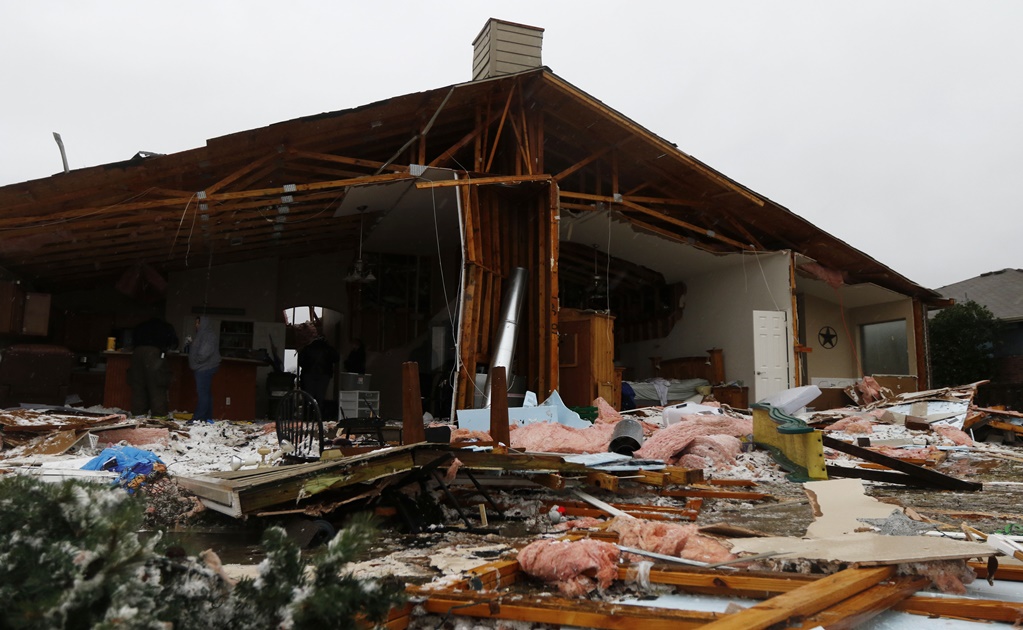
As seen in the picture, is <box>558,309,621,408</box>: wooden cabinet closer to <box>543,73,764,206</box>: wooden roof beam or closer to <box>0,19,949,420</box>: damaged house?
<box>0,19,949,420</box>: damaged house

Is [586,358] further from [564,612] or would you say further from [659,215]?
[564,612]

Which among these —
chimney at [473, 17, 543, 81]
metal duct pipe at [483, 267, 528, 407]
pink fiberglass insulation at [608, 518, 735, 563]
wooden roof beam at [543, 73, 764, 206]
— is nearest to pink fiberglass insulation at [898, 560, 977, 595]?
pink fiberglass insulation at [608, 518, 735, 563]

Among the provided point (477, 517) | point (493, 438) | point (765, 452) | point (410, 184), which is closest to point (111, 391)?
point (410, 184)

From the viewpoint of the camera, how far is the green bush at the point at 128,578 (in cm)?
139

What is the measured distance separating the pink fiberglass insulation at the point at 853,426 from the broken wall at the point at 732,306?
2.30 metres

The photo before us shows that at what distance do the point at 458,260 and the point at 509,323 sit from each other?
4162mm

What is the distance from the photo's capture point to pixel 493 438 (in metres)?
5.53

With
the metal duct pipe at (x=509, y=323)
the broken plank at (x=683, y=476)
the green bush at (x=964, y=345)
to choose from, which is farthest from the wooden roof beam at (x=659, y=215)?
the green bush at (x=964, y=345)

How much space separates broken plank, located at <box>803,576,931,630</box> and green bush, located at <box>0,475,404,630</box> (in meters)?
1.23

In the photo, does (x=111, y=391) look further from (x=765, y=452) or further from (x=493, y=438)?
(x=765, y=452)

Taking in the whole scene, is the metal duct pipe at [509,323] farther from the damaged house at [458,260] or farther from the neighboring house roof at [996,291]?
the neighboring house roof at [996,291]

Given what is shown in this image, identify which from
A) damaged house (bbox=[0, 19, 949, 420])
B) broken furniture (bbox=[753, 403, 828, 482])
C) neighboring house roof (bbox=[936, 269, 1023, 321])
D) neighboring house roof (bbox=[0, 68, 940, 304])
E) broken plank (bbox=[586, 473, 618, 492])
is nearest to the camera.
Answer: broken plank (bbox=[586, 473, 618, 492])

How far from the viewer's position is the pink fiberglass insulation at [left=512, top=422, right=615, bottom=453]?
6.25 metres

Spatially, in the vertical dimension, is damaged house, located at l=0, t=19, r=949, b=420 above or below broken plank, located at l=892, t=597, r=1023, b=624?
above
